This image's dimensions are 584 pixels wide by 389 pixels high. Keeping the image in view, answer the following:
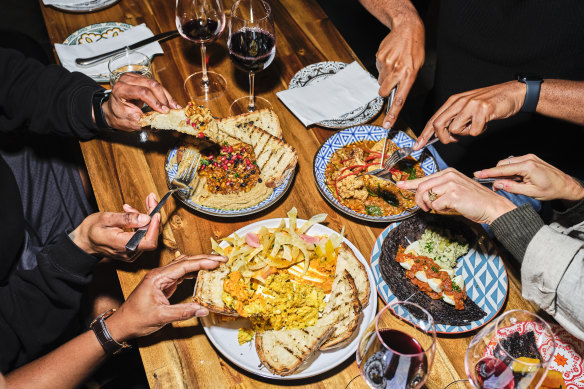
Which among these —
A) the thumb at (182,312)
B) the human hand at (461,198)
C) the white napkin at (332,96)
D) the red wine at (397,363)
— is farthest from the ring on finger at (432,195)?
the thumb at (182,312)

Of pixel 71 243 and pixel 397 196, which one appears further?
pixel 397 196

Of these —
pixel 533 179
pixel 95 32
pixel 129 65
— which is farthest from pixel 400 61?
pixel 95 32

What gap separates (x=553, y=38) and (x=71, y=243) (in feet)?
8.10

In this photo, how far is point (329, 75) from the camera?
256 centimetres

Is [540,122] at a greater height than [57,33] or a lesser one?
lesser

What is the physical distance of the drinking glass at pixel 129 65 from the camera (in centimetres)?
235

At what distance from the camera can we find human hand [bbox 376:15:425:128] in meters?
2.22

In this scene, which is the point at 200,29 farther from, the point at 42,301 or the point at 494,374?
the point at 494,374

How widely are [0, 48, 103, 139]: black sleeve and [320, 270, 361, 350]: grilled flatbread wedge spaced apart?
54.5 inches

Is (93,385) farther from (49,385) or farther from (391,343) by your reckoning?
(391,343)

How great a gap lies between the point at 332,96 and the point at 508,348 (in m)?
1.52

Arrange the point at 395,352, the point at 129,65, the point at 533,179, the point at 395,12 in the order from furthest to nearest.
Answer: the point at 395,12 → the point at 129,65 → the point at 533,179 → the point at 395,352

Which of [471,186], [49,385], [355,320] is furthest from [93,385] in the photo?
[471,186]

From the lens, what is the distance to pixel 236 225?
1949mm
